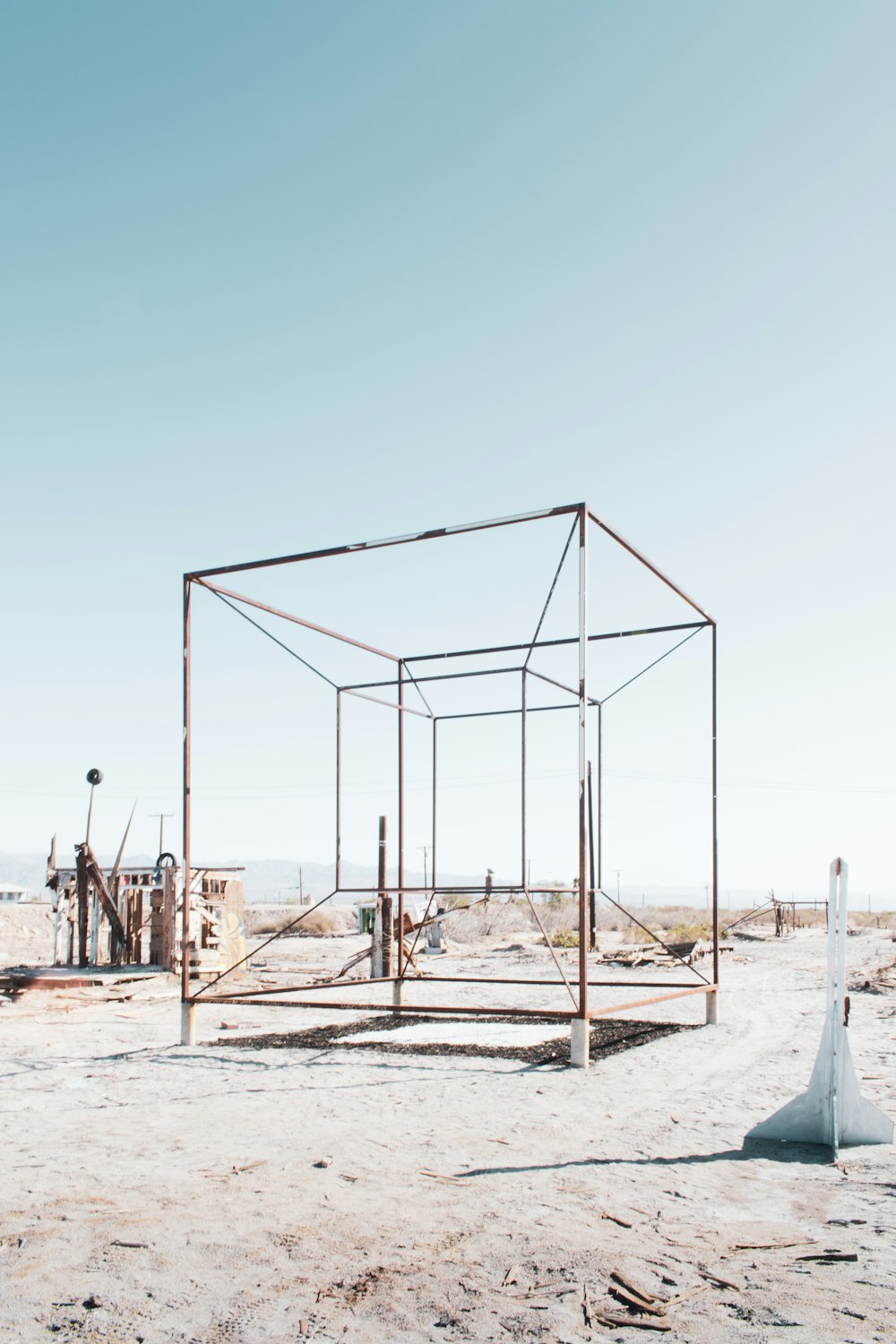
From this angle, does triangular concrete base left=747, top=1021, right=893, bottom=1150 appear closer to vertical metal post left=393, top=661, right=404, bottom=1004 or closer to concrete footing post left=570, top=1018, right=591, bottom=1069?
concrete footing post left=570, top=1018, right=591, bottom=1069

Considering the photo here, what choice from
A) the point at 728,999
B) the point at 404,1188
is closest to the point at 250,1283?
the point at 404,1188

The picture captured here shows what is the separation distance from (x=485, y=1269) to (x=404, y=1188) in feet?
5.00

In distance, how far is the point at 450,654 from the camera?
648 inches

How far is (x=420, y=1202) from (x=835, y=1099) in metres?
3.03

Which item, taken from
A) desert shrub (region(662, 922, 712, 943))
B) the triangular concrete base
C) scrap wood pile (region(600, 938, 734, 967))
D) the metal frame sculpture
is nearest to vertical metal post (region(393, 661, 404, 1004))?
the metal frame sculpture

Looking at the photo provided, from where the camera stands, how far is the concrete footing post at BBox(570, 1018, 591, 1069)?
35.6 ft

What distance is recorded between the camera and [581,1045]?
1091 centimetres

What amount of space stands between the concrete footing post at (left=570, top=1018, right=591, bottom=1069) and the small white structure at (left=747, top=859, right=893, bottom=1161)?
130 inches

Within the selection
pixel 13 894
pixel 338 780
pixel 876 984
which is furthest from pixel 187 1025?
pixel 13 894

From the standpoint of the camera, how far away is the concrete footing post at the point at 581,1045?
10.9 metres

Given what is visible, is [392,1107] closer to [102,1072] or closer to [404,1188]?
[404,1188]

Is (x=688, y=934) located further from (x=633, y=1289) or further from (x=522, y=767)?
(x=633, y=1289)

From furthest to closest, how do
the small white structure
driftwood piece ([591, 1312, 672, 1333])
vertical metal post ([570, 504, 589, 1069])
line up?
1. vertical metal post ([570, 504, 589, 1069])
2. the small white structure
3. driftwood piece ([591, 1312, 672, 1333])

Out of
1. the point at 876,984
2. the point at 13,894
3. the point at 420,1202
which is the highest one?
the point at 420,1202
